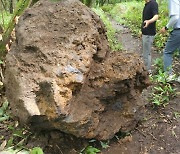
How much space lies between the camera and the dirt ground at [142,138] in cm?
443

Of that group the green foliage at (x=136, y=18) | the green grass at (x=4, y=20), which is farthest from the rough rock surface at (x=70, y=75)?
the green foliage at (x=136, y=18)

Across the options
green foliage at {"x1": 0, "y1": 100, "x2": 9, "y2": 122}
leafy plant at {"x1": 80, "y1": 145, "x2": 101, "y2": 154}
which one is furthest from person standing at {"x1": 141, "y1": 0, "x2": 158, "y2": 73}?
green foliage at {"x1": 0, "y1": 100, "x2": 9, "y2": 122}

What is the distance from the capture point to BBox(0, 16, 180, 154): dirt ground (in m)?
4.43

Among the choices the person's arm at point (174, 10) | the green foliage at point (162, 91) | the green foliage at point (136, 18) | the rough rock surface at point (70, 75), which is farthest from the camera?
the green foliage at point (136, 18)

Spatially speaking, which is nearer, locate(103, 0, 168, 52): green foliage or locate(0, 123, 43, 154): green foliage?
locate(0, 123, 43, 154): green foliage

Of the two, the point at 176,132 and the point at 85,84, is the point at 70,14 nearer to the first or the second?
the point at 85,84

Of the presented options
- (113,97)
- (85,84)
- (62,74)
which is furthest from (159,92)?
(62,74)

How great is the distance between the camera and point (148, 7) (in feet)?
22.2

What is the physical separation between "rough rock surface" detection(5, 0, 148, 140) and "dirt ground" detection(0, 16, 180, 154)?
9.6 inches

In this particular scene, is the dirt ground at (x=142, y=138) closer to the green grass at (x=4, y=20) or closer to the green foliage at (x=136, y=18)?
the green grass at (x=4, y=20)

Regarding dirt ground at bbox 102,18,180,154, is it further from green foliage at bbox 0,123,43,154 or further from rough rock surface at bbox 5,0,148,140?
green foliage at bbox 0,123,43,154

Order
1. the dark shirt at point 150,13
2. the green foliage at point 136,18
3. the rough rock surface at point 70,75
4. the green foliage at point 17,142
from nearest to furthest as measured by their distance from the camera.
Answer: the rough rock surface at point 70,75, the green foliage at point 17,142, the dark shirt at point 150,13, the green foliage at point 136,18

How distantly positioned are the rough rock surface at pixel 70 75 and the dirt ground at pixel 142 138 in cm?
24

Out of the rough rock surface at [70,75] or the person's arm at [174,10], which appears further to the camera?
the person's arm at [174,10]
